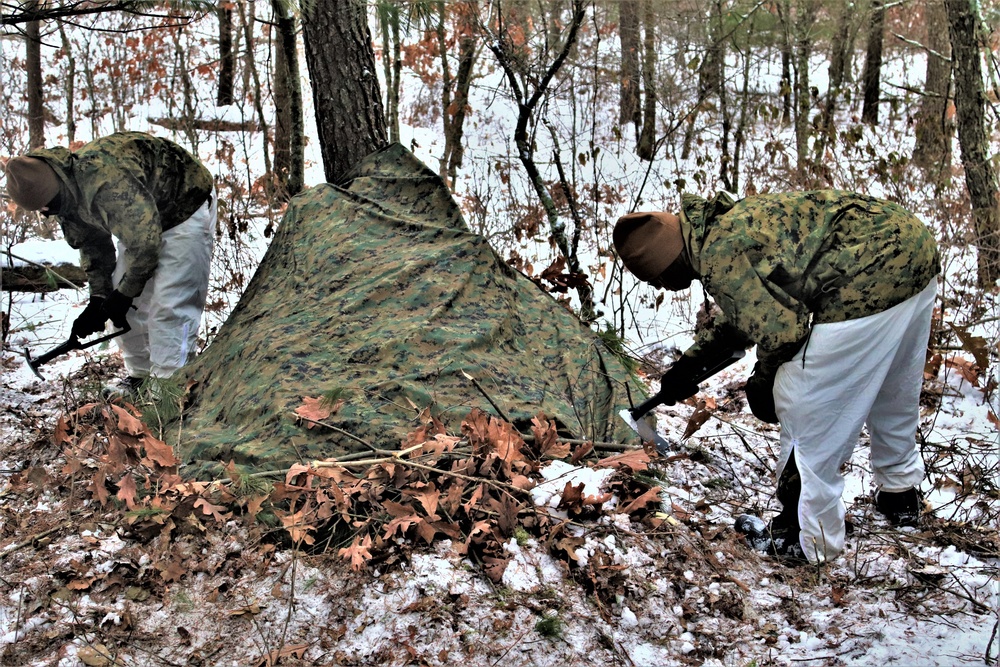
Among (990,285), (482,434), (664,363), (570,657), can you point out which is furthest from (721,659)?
(990,285)

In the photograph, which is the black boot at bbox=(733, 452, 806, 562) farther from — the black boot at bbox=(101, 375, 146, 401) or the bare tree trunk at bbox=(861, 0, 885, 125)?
the bare tree trunk at bbox=(861, 0, 885, 125)

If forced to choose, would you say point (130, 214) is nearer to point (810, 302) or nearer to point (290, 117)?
point (290, 117)

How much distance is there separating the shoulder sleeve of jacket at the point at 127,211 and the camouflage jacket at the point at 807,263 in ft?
9.80

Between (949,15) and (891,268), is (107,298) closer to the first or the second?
(891,268)

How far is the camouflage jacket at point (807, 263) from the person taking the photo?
8.99 ft

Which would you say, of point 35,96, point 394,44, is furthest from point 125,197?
point 394,44

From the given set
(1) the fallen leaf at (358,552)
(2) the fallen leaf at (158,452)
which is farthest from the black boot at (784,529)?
(2) the fallen leaf at (158,452)

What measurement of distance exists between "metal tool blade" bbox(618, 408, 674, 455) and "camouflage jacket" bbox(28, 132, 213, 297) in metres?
2.69

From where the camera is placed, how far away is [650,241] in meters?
2.94

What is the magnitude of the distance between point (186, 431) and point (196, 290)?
142cm

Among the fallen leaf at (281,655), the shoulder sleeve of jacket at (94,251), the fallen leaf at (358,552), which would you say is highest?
the shoulder sleeve of jacket at (94,251)

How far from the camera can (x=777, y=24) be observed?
10.7m

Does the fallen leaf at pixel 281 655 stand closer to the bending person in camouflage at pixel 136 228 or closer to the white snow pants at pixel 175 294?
the bending person in camouflage at pixel 136 228

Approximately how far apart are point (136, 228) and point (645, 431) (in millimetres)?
2873
